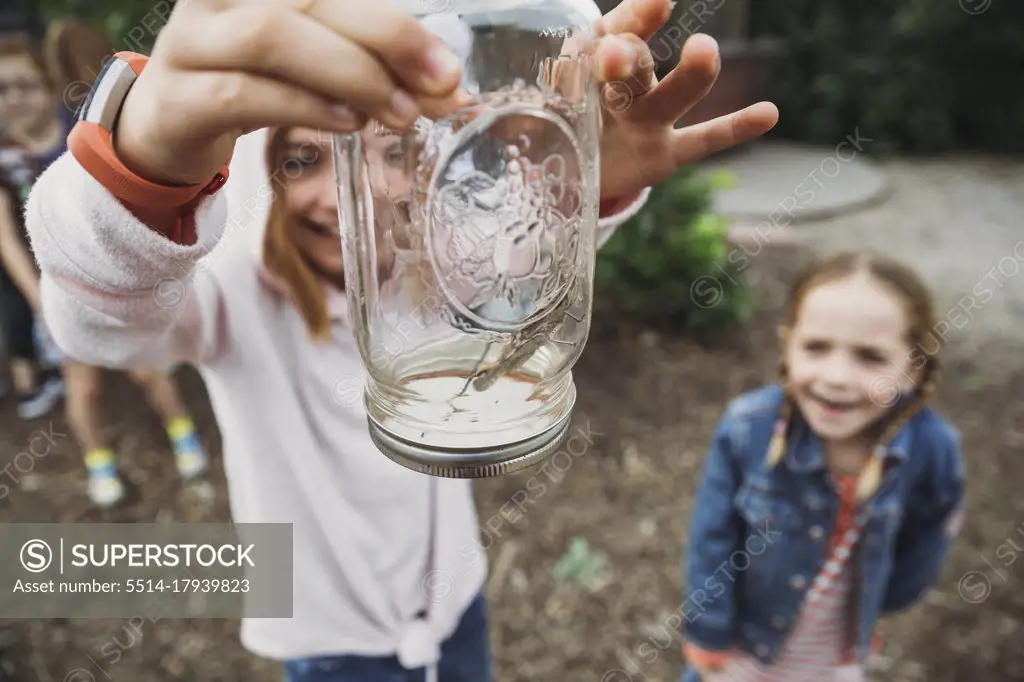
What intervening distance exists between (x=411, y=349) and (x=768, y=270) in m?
4.48

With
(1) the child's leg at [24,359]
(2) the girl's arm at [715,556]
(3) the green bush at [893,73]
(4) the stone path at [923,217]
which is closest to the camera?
(2) the girl's arm at [715,556]

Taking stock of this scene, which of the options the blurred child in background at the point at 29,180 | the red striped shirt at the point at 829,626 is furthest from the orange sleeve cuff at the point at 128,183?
the blurred child in background at the point at 29,180

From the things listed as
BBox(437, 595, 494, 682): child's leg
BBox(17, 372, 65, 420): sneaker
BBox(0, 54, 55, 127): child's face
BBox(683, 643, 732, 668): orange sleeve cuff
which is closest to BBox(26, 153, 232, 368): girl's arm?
BBox(437, 595, 494, 682): child's leg

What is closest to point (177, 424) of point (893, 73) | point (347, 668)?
point (347, 668)

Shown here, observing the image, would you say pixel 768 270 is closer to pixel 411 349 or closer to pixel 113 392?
pixel 113 392

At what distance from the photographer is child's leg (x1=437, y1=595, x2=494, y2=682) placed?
154cm

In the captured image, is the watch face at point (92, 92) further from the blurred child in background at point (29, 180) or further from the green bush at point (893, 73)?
the green bush at point (893, 73)

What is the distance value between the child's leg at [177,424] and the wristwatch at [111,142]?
2.74 metres

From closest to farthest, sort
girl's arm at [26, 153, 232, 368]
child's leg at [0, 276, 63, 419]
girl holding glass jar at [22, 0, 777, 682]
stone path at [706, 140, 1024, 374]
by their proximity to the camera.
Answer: girl holding glass jar at [22, 0, 777, 682] → girl's arm at [26, 153, 232, 368] → child's leg at [0, 276, 63, 419] → stone path at [706, 140, 1024, 374]

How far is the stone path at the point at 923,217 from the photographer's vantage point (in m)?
4.56

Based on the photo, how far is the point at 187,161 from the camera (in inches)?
21.5

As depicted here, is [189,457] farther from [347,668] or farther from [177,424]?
[347,668]

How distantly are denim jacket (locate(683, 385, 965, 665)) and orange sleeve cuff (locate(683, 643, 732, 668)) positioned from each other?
0.02 m

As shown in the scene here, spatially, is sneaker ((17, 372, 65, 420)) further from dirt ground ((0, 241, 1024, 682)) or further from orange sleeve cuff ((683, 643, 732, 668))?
orange sleeve cuff ((683, 643, 732, 668))
